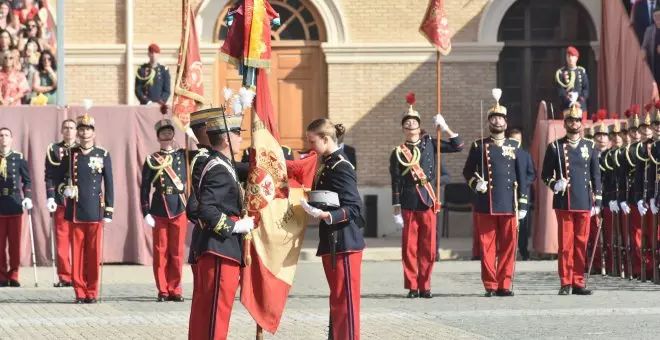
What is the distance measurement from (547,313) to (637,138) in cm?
503

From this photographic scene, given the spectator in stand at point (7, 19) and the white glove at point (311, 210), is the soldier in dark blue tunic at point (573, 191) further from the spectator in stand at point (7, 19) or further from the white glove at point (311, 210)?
the spectator in stand at point (7, 19)

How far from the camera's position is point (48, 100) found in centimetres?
2230

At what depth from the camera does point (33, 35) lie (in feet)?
75.7

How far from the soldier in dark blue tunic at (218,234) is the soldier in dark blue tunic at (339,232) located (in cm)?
77

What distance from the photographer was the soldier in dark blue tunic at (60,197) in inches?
645

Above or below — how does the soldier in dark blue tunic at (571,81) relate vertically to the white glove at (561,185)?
above

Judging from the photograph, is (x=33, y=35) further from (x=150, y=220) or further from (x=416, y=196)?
(x=416, y=196)

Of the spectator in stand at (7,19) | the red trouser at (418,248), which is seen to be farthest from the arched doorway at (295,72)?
the red trouser at (418,248)

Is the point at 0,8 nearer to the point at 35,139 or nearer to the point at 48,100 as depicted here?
the point at 48,100

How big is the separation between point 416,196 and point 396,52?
33.7 ft

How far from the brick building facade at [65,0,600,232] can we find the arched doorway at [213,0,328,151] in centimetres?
20

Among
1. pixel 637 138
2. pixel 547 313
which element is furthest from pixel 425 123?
pixel 547 313


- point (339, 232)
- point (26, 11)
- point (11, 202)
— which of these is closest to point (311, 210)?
point (339, 232)

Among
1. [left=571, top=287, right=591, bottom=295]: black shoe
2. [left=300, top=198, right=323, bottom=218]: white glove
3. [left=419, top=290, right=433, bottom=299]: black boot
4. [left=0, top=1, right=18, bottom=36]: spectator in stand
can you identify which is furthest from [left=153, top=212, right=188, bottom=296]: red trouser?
[left=0, top=1, right=18, bottom=36]: spectator in stand
